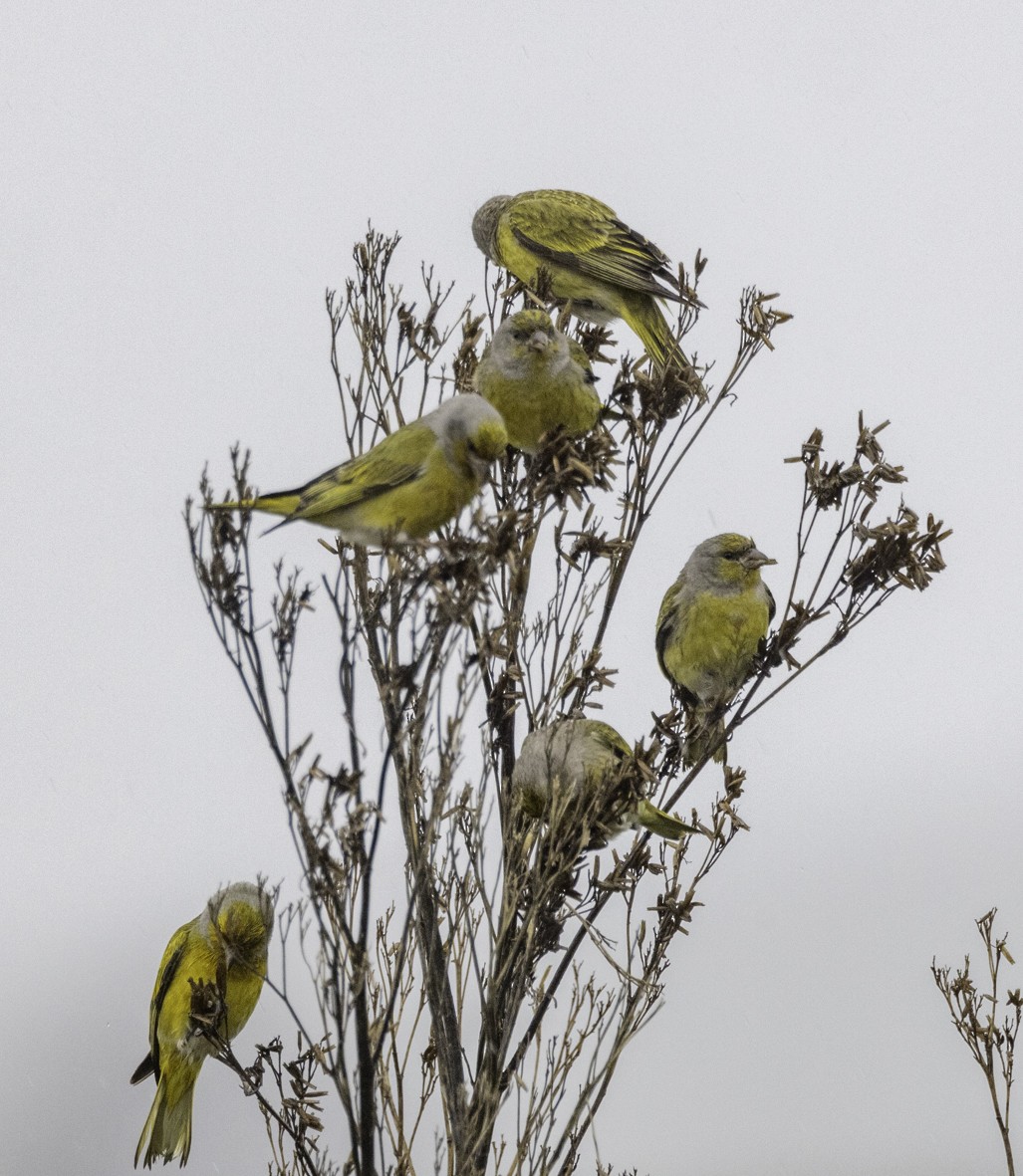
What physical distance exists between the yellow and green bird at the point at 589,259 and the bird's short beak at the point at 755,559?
658 millimetres

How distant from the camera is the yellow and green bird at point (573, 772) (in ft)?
8.68

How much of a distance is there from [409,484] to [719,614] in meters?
1.60

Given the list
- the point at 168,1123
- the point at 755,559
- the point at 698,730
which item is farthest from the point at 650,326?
the point at 168,1123

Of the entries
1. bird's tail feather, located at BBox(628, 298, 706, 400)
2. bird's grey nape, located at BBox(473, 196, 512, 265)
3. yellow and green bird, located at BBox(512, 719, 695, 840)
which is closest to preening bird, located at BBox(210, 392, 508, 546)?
yellow and green bird, located at BBox(512, 719, 695, 840)

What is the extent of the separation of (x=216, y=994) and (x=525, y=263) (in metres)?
2.61

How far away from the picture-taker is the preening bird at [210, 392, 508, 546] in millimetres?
2416

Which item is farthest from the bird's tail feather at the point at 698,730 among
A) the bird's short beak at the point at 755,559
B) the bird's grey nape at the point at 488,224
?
the bird's grey nape at the point at 488,224

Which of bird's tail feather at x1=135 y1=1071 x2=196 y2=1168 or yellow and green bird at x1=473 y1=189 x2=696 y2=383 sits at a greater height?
yellow and green bird at x1=473 y1=189 x2=696 y2=383

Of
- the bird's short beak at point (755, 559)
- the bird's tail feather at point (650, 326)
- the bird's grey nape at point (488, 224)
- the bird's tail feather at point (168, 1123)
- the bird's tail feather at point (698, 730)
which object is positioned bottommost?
the bird's tail feather at point (168, 1123)

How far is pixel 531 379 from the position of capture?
2.94m

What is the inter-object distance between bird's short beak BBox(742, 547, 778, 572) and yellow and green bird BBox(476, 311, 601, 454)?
0.93m

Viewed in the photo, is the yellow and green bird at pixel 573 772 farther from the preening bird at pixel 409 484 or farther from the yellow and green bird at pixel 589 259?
the yellow and green bird at pixel 589 259

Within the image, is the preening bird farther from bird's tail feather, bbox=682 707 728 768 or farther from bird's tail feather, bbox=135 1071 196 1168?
bird's tail feather, bbox=135 1071 196 1168

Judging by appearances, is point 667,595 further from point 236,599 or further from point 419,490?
point 236,599
